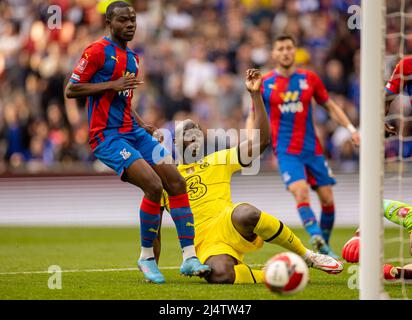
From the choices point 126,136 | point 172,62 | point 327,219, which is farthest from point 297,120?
point 172,62

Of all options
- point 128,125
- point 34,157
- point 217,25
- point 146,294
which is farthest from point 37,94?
point 146,294

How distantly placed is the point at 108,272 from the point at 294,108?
12.4ft

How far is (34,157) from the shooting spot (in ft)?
58.3

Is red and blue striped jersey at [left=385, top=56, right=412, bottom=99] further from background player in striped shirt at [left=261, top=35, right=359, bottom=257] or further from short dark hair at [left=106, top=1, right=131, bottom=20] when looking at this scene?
background player in striped shirt at [left=261, top=35, right=359, bottom=257]

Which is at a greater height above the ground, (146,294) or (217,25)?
(217,25)

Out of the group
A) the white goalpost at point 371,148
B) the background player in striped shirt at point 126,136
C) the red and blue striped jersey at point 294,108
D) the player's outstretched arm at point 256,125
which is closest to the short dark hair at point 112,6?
the background player in striped shirt at point 126,136

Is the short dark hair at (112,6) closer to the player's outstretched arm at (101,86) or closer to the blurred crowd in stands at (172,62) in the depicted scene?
the player's outstretched arm at (101,86)

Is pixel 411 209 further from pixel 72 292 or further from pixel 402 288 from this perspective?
pixel 72 292

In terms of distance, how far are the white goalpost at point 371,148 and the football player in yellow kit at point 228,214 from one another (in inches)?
52.4

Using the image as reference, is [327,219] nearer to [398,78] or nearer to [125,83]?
[398,78]

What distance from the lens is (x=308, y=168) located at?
11.7 metres

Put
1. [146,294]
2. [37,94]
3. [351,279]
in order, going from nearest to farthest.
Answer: [146,294], [351,279], [37,94]
